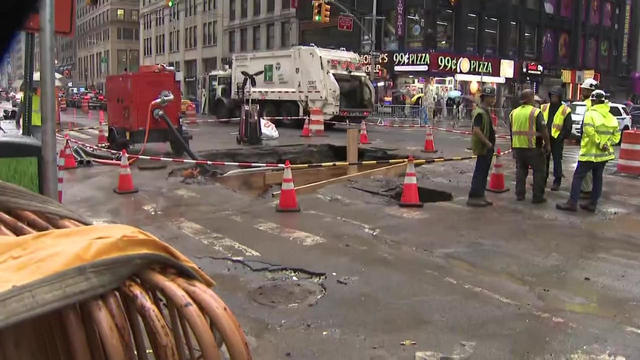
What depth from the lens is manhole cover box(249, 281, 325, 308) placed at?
507 cm

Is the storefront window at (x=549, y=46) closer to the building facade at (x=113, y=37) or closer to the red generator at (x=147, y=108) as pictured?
the red generator at (x=147, y=108)

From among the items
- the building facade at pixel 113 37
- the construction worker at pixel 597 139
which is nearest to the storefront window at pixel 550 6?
the construction worker at pixel 597 139

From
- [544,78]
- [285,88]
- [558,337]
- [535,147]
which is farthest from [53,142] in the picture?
[544,78]

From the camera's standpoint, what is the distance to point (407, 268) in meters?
6.03

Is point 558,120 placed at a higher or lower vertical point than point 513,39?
lower

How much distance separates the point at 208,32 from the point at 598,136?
194 feet

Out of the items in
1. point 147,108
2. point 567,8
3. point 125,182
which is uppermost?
point 567,8

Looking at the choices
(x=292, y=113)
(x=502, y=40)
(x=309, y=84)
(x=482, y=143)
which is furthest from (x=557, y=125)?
(x=502, y=40)

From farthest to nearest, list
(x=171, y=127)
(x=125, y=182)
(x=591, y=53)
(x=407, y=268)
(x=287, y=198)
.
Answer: (x=591, y=53), (x=171, y=127), (x=125, y=182), (x=287, y=198), (x=407, y=268)

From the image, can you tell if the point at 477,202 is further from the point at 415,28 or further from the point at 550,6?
the point at 550,6

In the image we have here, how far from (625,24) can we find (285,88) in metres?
50.2

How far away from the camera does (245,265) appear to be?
6.12 metres

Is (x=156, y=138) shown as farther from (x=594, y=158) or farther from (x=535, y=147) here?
(x=594, y=158)

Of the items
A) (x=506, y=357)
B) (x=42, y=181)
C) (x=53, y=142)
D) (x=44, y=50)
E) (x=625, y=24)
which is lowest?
(x=506, y=357)
